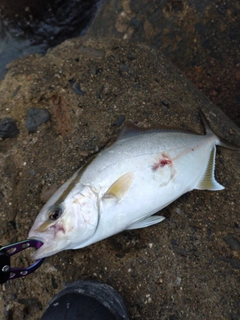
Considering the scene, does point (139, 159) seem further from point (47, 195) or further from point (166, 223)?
point (47, 195)

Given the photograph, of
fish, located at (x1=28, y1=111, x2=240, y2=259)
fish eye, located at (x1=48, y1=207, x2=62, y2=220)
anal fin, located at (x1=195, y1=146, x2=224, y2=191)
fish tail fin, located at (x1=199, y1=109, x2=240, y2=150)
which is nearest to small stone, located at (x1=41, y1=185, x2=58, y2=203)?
fish, located at (x1=28, y1=111, x2=240, y2=259)

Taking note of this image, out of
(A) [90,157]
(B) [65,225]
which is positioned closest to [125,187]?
(B) [65,225]

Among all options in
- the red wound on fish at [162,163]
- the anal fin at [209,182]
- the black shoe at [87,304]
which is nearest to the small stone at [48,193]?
the black shoe at [87,304]

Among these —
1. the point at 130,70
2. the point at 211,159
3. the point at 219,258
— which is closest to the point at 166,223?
the point at 219,258

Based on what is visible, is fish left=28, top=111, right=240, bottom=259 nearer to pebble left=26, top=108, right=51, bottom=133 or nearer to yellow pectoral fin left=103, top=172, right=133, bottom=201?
yellow pectoral fin left=103, top=172, right=133, bottom=201

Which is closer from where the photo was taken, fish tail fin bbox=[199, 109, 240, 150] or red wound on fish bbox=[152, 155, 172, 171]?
red wound on fish bbox=[152, 155, 172, 171]

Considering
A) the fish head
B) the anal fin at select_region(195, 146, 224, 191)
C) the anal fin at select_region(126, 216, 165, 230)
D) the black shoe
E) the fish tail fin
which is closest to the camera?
the fish head

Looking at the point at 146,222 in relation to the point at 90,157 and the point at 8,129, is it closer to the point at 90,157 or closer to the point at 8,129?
the point at 90,157

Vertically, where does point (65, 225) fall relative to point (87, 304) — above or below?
above
